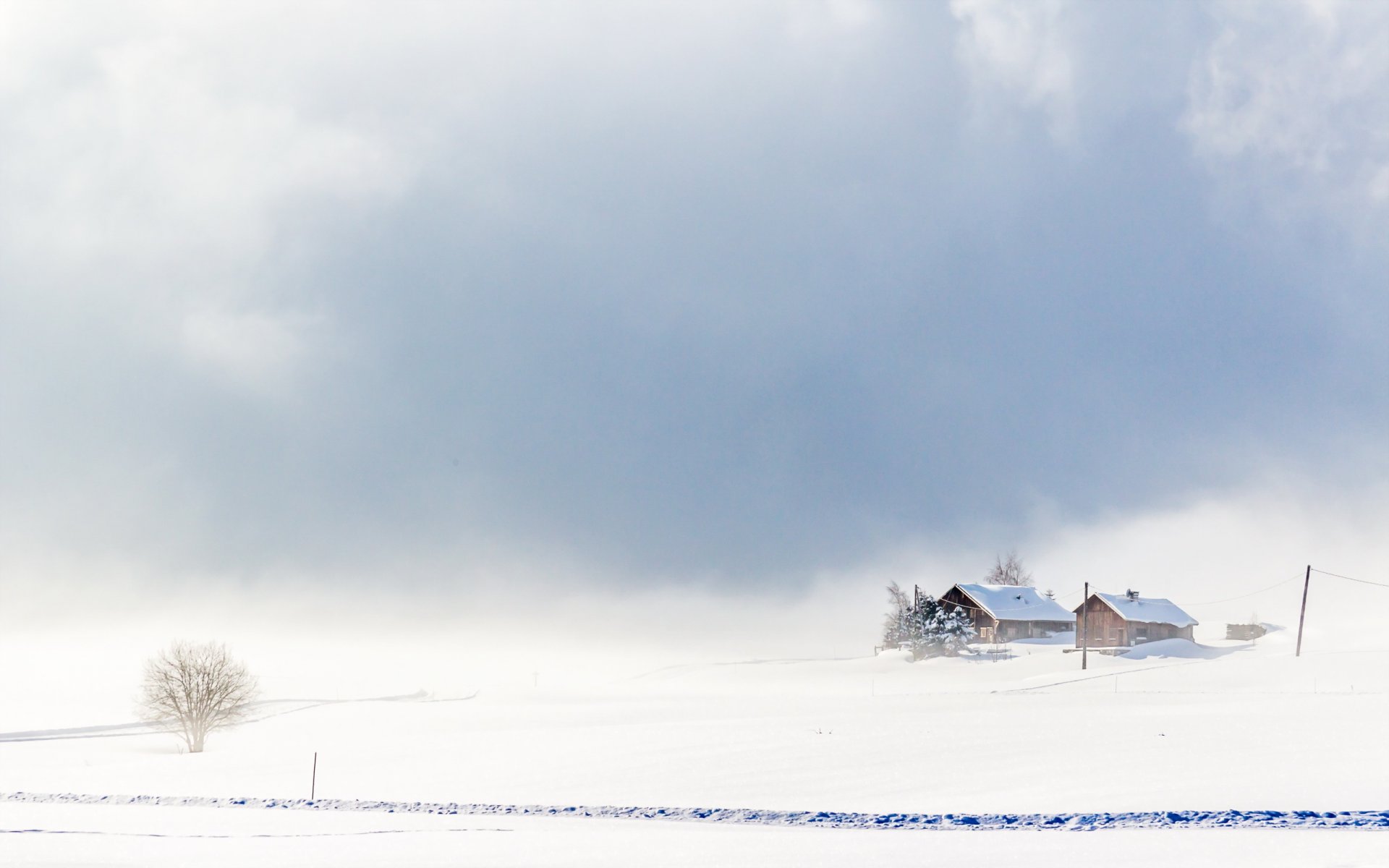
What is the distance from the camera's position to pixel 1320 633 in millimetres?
119000

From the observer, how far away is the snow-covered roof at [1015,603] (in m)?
119

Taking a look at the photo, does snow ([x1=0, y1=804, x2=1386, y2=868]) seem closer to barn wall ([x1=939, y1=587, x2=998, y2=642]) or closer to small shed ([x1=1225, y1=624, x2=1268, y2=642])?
barn wall ([x1=939, y1=587, x2=998, y2=642])

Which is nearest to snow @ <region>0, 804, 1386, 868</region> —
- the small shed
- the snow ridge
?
the snow ridge

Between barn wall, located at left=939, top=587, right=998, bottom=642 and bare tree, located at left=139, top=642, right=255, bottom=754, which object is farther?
barn wall, located at left=939, top=587, right=998, bottom=642

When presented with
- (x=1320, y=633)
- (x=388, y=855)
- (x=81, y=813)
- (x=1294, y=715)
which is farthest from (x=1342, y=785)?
(x=1320, y=633)

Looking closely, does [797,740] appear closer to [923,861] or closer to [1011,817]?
[1011,817]

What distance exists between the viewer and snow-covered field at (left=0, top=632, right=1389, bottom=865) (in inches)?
1075

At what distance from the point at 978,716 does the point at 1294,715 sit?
562 inches

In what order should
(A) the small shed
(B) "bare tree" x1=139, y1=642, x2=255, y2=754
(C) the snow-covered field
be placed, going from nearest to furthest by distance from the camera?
1. (C) the snow-covered field
2. (B) "bare tree" x1=139, y1=642, x2=255, y2=754
3. (A) the small shed

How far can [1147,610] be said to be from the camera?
118m

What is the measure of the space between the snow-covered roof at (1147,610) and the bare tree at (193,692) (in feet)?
275

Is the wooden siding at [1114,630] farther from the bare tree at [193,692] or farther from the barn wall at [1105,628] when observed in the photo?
the bare tree at [193,692]

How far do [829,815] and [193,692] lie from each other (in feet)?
153

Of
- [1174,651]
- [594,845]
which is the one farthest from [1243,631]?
[594,845]
